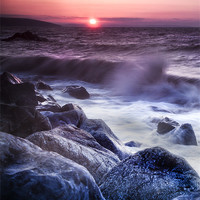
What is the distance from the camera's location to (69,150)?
243 cm

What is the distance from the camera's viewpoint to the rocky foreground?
1409 millimetres

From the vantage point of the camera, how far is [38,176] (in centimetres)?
141

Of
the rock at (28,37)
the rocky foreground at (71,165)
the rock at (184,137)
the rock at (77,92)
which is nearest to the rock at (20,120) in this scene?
the rocky foreground at (71,165)

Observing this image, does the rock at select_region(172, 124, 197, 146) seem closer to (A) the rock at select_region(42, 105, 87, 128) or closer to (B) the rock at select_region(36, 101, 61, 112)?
(A) the rock at select_region(42, 105, 87, 128)

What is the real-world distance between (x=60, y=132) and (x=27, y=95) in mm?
589

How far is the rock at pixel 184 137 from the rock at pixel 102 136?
1384 millimetres

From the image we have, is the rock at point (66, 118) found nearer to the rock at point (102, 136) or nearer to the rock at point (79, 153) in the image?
the rock at point (102, 136)

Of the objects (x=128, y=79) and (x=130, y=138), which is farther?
(x=128, y=79)

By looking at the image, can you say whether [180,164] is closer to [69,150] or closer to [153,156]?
[153,156]

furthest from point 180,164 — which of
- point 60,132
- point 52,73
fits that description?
point 52,73

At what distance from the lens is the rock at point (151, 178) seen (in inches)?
81.1

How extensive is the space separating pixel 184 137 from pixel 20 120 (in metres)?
2.89

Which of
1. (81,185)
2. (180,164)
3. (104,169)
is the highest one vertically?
(81,185)

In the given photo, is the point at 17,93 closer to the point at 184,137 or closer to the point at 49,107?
the point at 49,107
